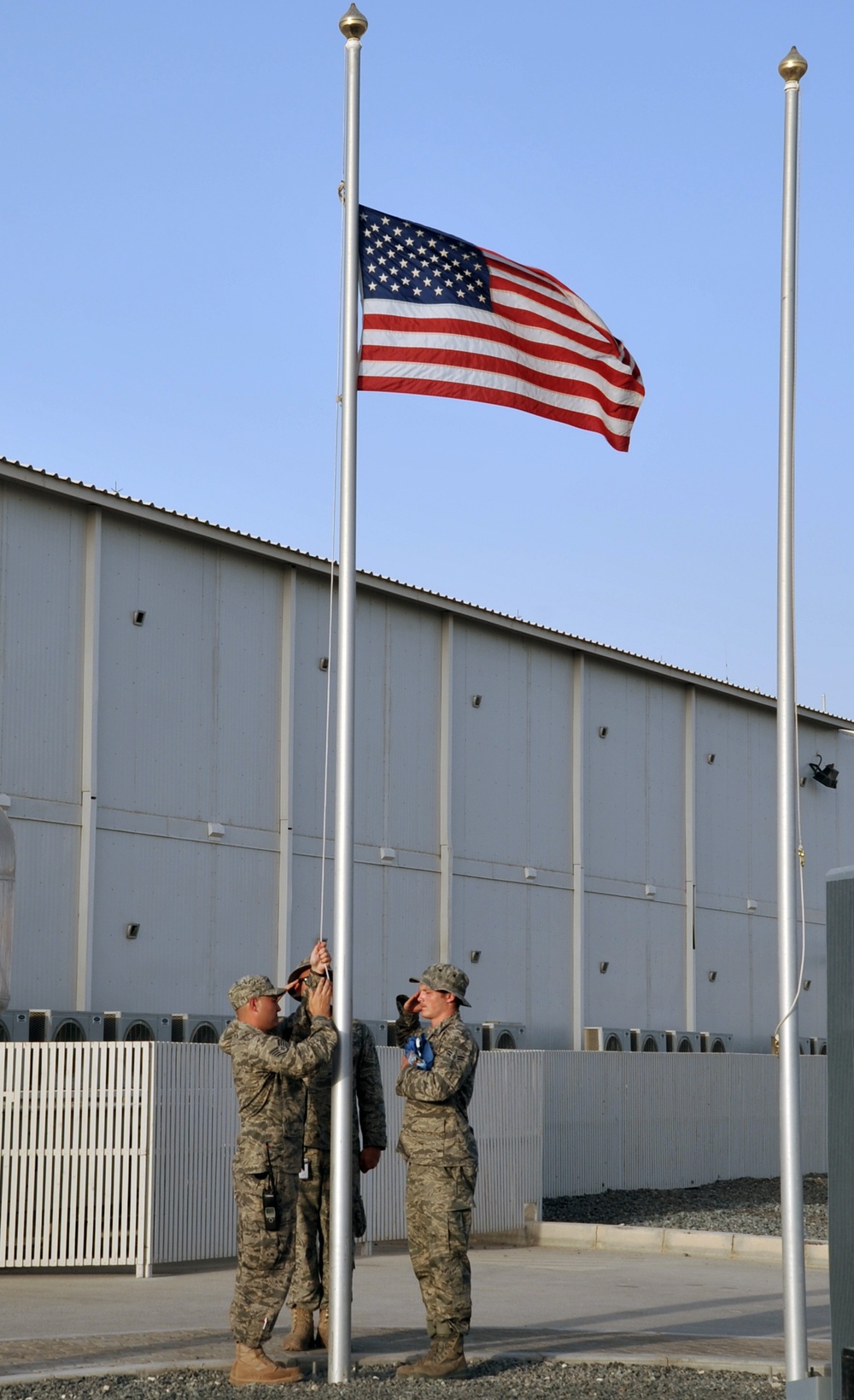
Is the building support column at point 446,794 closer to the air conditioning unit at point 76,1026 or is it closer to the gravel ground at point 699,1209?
the gravel ground at point 699,1209

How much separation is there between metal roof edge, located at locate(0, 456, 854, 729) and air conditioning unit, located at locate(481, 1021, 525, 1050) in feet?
21.9

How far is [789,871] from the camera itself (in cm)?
948

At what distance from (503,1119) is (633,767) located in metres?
14.8

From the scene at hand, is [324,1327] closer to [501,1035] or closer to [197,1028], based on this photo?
[197,1028]

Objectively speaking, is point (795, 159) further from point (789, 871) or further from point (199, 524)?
point (199, 524)

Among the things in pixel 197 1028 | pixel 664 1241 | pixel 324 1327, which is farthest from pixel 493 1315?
pixel 197 1028

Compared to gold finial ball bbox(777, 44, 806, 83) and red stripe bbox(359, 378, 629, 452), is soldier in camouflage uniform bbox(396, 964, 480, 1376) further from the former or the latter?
gold finial ball bbox(777, 44, 806, 83)

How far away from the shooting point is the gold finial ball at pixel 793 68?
10.3 m

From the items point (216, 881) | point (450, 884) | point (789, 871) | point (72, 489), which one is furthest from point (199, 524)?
point (789, 871)

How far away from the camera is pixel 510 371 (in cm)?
1058

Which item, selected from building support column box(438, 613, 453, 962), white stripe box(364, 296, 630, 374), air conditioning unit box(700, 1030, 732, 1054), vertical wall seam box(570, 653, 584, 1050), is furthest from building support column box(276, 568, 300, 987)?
white stripe box(364, 296, 630, 374)

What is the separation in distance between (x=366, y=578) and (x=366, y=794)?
3303 mm

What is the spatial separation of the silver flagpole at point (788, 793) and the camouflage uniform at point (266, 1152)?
2436 mm

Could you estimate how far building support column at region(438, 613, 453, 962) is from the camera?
92.3ft
